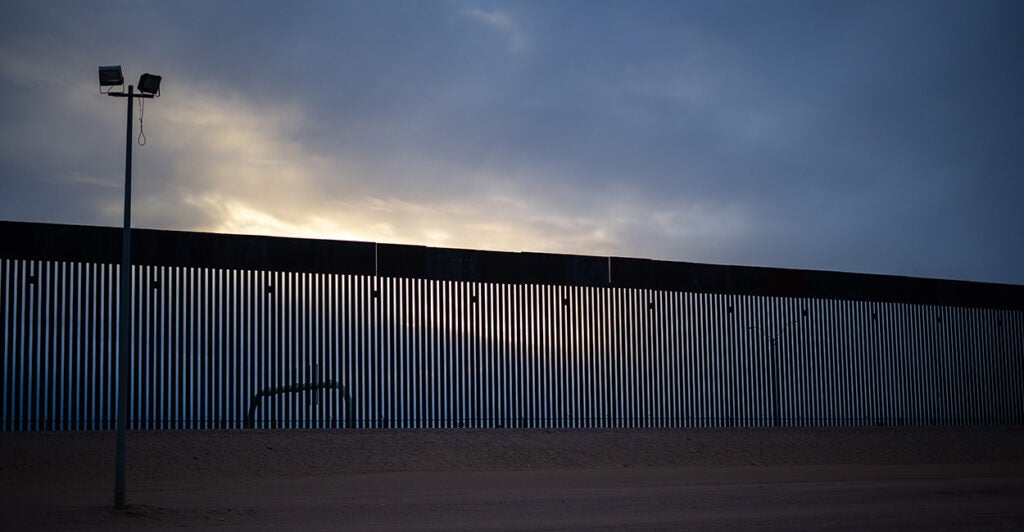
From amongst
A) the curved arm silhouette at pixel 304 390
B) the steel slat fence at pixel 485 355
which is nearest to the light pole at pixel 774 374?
the steel slat fence at pixel 485 355

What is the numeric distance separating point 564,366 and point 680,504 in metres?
7.14

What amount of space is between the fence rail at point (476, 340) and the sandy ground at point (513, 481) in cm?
64

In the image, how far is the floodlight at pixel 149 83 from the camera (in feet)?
43.2

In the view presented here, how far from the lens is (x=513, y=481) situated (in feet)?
57.9

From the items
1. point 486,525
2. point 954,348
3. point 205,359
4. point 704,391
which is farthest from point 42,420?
point 954,348

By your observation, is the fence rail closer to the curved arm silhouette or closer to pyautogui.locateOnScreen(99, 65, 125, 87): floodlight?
the curved arm silhouette

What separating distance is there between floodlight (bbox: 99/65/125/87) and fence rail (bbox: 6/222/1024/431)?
6042mm

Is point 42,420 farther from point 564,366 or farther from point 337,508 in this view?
point 564,366

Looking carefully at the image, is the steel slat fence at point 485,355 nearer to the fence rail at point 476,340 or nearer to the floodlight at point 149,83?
the fence rail at point 476,340

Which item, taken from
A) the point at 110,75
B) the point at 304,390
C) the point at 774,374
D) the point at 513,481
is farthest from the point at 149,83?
the point at 774,374

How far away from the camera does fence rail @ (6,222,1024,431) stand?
18094 millimetres

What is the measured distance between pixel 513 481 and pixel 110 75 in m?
9.14

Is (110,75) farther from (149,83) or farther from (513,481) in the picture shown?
(513,481)

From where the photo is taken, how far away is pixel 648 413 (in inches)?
877
